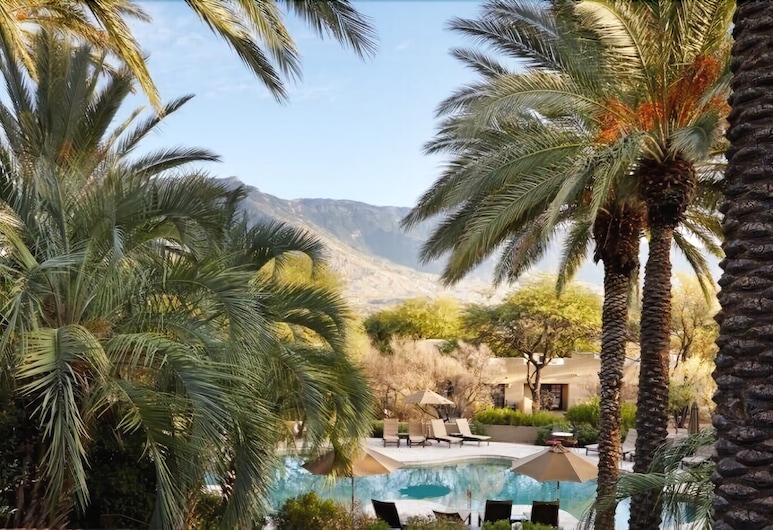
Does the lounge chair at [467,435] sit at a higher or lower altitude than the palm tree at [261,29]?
lower

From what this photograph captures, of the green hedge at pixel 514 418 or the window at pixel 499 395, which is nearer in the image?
the green hedge at pixel 514 418

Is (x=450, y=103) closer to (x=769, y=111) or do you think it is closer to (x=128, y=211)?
(x=128, y=211)

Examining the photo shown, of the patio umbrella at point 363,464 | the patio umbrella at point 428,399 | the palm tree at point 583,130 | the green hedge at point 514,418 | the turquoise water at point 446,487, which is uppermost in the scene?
the palm tree at point 583,130

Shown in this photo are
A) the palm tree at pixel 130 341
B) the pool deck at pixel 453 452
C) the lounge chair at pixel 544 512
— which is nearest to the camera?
the palm tree at pixel 130 341

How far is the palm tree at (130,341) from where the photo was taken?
635 centimetres

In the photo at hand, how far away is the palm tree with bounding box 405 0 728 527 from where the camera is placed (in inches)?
368

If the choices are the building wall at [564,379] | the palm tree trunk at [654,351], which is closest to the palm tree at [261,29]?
the palm tree trunk at [654,351]

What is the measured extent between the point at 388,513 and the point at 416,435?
1320 cm

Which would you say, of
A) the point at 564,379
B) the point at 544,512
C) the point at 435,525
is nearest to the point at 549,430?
the point at 564,379

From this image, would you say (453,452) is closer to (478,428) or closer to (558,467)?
(478,428)

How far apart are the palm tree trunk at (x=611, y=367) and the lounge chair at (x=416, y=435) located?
44.8ft

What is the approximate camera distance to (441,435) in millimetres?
25922

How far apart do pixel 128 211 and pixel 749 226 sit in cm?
570

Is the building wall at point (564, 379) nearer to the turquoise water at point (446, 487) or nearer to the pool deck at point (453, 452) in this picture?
the pool deck at point (453, 452)
